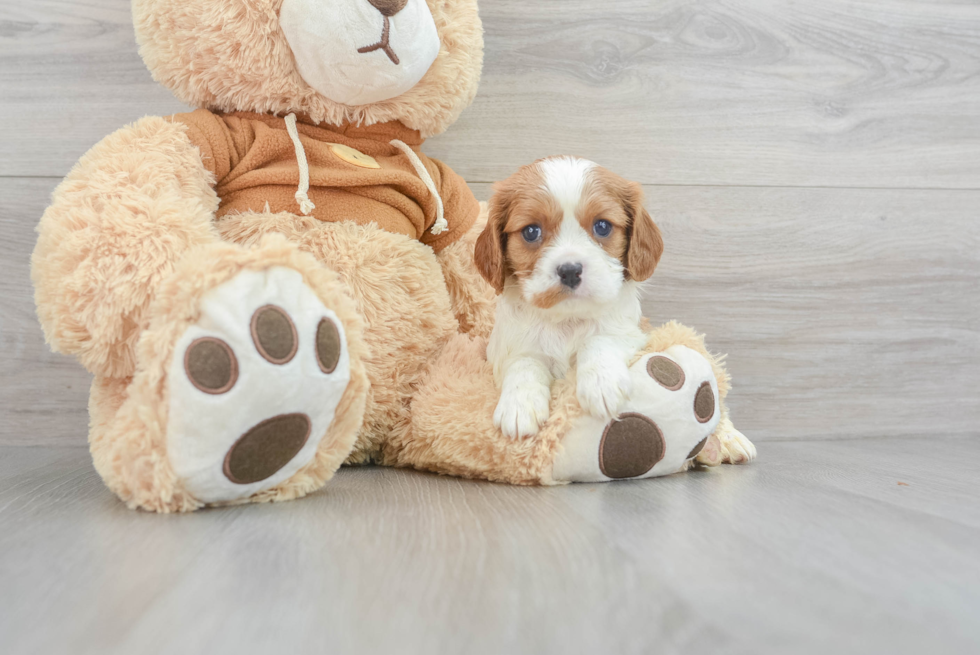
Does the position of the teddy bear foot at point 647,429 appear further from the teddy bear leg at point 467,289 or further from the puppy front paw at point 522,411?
the teddy bear leg at point 467,289

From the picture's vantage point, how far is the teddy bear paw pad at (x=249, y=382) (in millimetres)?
812

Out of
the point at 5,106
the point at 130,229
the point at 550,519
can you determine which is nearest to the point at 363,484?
the point at 550,519

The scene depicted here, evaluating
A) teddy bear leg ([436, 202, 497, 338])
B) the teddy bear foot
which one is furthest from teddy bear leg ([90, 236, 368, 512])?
teddy bear leg ([436, 202, 497, 338])

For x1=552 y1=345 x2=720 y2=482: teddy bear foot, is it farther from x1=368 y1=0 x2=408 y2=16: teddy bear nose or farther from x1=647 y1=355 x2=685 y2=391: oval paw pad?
x1=368 y1=0 x2=408 y2=16: teddy bear nose

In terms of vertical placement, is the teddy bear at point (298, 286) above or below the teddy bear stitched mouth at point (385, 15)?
below

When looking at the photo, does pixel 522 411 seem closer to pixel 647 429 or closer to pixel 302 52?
pixel 647 429

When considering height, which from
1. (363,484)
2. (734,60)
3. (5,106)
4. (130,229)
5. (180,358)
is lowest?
(363,484)

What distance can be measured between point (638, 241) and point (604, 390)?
0.26 meters

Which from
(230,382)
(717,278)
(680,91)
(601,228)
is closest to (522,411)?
(601,228)

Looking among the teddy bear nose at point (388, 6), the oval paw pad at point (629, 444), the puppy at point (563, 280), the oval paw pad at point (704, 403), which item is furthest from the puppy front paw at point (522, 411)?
the teddy bear nose at point (388, 6)

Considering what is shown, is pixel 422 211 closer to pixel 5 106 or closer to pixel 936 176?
pixel 5 106

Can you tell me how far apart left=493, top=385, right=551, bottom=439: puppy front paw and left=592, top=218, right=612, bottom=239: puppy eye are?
10.4 inches

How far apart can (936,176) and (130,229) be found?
1.80 meters

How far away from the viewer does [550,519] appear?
86 centimetres
